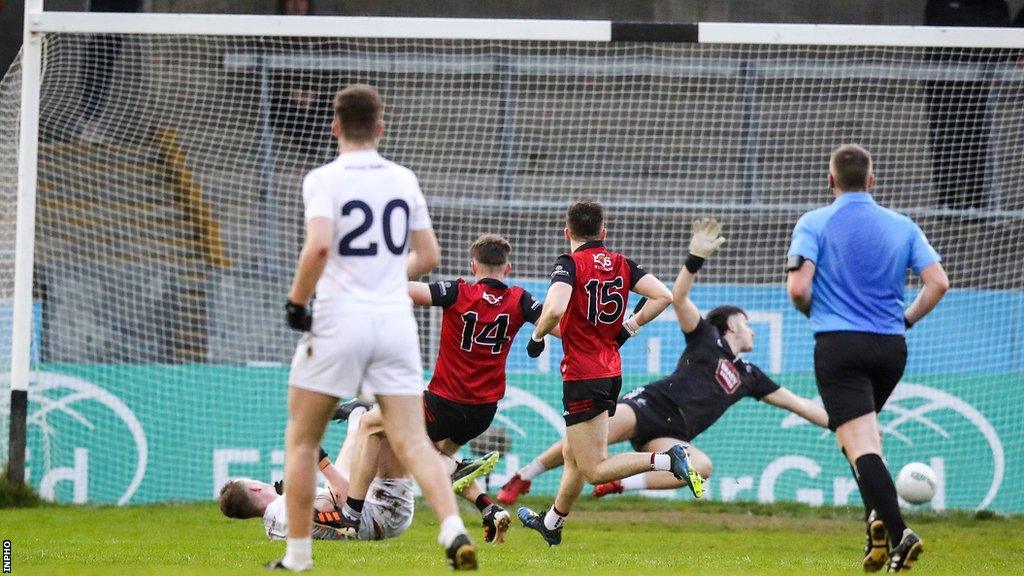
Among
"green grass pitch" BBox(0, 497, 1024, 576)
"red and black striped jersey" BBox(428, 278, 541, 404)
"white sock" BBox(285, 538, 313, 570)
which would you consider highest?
"red and black striped jersey" BBox(428, 278, 541, 404)

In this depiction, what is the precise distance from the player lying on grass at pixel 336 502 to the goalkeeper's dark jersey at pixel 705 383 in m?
2.93

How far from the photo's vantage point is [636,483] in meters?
10.0

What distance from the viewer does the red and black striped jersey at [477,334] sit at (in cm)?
871

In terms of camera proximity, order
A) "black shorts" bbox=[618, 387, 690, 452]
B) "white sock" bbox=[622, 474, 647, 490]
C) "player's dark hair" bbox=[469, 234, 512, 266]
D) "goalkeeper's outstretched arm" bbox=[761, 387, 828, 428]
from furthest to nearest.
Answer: "goalkeeper's outstretched arm" bbox=[761, 387, 828, 428] < "black shorts" bbox=[618, 387, 690, 452] < "white sock" bbox=[622, 474, 647, 490] < "player's dark hair" bbox=[469, 234, 512, 266]

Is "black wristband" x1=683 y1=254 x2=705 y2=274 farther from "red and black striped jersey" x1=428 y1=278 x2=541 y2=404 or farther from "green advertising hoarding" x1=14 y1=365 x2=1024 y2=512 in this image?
"green advertising hoarding" x1=14 y1=365 x2=1024 y2=512

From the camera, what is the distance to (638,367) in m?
13.0

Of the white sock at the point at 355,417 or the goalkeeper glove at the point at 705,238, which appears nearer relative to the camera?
the white sock at the point at 355,417

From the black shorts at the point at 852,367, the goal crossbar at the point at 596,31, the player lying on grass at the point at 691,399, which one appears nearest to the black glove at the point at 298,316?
the black shorts at the point at 852,367

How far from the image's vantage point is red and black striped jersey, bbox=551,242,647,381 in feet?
28.3

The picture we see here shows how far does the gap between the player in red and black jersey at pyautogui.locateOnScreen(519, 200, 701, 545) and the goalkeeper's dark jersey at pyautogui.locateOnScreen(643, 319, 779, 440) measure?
1.77 metres

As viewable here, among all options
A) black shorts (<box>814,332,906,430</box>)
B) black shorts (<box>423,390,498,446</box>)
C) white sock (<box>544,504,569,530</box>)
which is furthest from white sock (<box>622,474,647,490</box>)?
black shorts (<box>814,332,906,430</box>)

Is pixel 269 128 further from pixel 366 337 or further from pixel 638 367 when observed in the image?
pixel 366 337

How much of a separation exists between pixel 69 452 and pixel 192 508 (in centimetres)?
137

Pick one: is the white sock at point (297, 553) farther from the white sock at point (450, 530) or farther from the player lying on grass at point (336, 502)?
the player lying on grass at point (336, 502)
